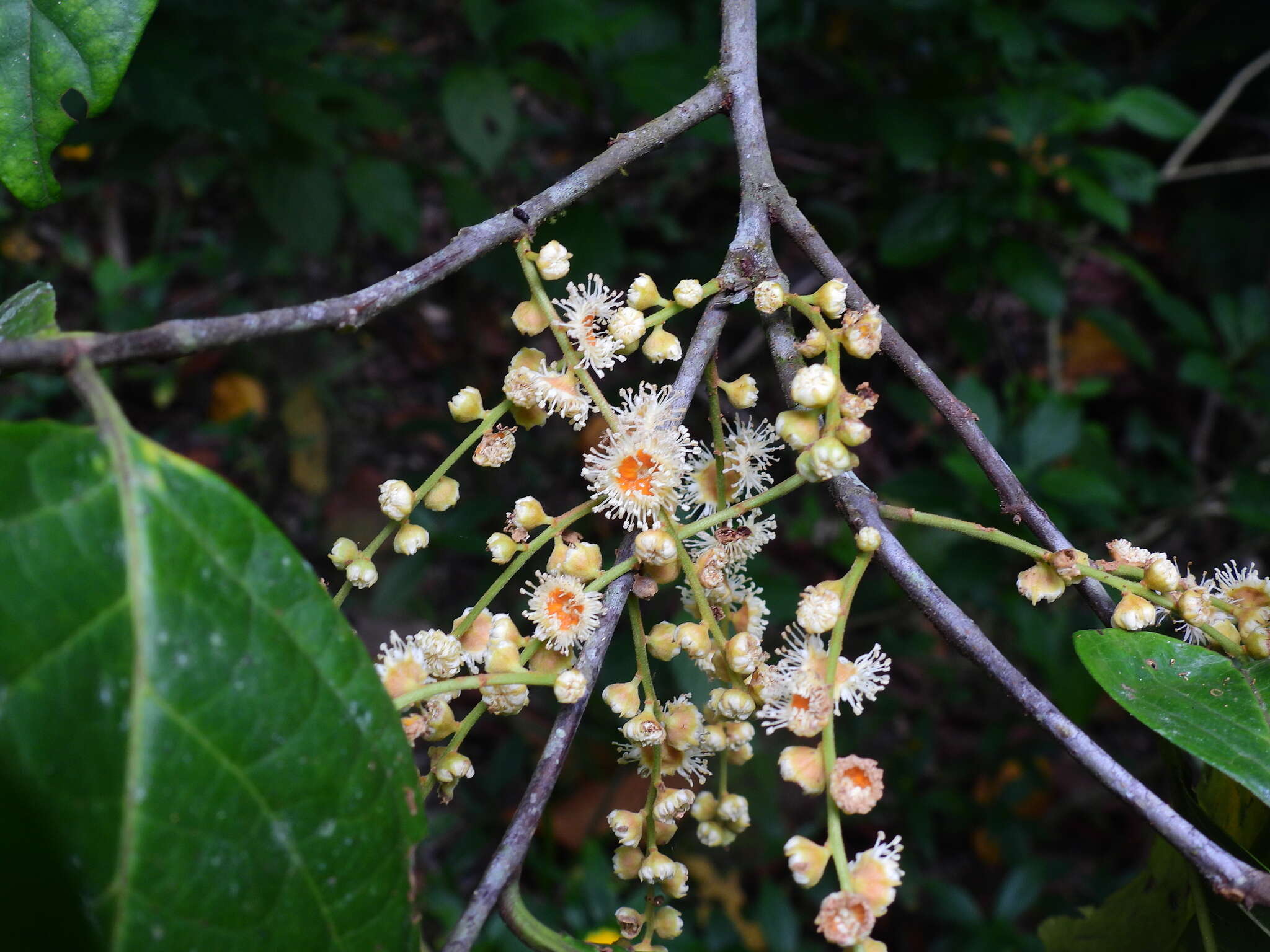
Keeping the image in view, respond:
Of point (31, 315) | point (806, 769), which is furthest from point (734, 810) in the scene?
point (31, 315)

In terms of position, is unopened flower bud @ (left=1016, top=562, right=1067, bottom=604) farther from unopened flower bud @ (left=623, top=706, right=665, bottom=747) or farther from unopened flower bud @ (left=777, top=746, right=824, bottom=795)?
unopened flower bud @ (left=623, top=706, right=665, bottom=747)

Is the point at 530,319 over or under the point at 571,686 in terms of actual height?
over

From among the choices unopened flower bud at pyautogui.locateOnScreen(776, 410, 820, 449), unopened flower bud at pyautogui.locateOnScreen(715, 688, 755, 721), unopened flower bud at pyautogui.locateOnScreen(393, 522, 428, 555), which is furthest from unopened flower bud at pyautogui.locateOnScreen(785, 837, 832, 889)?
unopened flower bud at pyautogui.locateOnScreen(393, 522, 428, 555)

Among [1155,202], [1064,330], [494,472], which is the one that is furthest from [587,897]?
[1155,202]

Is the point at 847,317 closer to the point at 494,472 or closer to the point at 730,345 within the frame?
the point at 494,472

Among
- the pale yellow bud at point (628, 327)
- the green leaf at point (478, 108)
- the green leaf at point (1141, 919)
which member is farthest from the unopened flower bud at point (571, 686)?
the green leaf at point (478, 108)

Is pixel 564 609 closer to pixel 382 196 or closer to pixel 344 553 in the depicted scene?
pixel 344 553

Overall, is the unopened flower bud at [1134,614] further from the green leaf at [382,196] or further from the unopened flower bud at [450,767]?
the green leaf at [382,196]
